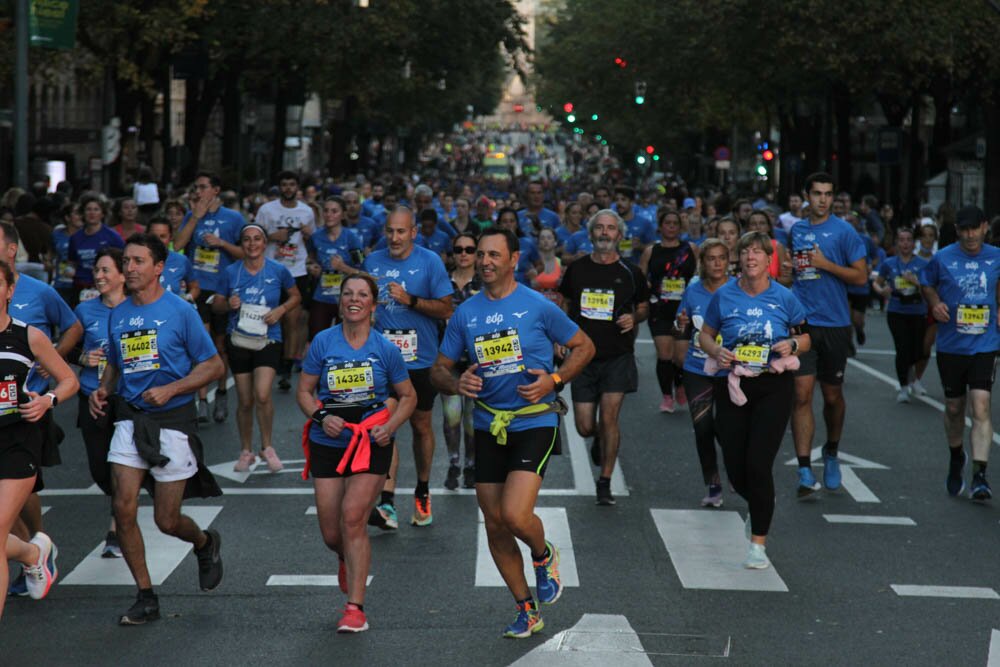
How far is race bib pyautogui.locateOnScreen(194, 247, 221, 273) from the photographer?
16.4 meters

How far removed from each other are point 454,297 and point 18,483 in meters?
5.41

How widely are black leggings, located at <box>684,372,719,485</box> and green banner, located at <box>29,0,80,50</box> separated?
15337 mm

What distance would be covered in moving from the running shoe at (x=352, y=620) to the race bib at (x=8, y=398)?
65.9 inches

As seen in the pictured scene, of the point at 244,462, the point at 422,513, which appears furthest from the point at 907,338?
the point at 422,513

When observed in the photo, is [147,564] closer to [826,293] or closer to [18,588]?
[18,588]

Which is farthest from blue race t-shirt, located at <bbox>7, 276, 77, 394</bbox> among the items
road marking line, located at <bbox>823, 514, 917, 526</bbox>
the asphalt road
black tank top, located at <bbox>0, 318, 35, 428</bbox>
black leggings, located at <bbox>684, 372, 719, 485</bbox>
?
road marking line, located at <bbox>823, 514, 917, 526</bbox>

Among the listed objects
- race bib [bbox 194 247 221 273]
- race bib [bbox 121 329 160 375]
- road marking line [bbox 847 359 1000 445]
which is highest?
race bib [bbox 121 329 160 375]

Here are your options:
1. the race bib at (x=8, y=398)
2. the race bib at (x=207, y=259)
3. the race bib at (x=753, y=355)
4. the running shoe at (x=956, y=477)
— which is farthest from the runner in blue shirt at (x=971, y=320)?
the race bib at (x=207, y=259)

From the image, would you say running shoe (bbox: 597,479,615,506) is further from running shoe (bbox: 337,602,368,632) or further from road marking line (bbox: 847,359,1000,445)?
road marking line (bbox: 847,359,1000,445)

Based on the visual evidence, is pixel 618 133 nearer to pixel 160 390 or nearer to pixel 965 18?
pixel 965 18

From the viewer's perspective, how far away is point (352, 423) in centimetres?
842

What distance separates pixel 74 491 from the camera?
12273 mm

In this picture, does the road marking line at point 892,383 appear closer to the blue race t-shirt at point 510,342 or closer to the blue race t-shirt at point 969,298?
the blue race t-shirt at point 969,298

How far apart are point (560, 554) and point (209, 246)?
7.05m
